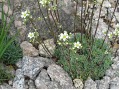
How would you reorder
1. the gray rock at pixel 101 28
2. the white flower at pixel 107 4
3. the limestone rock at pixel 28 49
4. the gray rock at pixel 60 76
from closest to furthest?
1. the gray rock at pixel 60 76
2. the limestone rock at pixel 28 49
3. the gray rock at pixel 101 28
4. the white flower at pixel 107 4

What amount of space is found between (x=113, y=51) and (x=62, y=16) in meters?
0.99

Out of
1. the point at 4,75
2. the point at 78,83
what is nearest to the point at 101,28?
the point at 78,83

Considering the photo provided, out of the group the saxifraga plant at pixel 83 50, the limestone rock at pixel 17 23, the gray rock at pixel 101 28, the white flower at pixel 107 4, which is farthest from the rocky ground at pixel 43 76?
the white flower at pixel 107 4

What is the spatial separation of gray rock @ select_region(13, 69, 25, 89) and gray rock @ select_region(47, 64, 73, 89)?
15.0 inches

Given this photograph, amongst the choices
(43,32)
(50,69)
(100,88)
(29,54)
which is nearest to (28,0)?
(43,32)

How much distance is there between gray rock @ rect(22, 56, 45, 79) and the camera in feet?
17.0

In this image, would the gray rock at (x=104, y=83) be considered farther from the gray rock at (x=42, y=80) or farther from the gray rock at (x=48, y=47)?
the gray rock at (x=48, y=47)

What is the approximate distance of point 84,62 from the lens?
5324 mm

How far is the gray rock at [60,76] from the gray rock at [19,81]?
38 cm

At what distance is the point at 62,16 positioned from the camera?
5.95m

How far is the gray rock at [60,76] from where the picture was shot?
16.8 feet

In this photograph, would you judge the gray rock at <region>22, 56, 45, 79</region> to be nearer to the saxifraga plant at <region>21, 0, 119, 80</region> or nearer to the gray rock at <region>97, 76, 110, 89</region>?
the saxifraga plant at <region>21, 0, 119, 80</region>

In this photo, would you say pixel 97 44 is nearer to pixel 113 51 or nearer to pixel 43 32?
pixel 113 51

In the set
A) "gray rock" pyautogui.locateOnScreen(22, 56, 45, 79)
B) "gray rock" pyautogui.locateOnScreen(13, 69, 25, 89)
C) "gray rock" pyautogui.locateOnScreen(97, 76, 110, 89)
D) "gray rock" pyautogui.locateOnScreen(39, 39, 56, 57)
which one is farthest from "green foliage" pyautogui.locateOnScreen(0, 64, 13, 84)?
"gray rock" pyautogui.locateOnScreen(97, 76, 110, 89)
